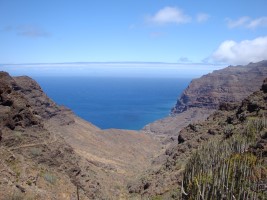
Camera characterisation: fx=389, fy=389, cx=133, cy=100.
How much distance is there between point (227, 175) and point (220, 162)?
466 centimetres

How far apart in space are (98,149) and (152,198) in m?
42.6

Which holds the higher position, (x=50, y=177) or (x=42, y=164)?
(x=42, y=164)

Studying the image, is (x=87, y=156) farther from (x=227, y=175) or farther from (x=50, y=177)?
(x=227, y=175)

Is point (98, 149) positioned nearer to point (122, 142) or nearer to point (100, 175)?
point (122, 142)

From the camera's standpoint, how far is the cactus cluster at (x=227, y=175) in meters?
29.6

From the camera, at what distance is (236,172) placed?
33062 millimetres

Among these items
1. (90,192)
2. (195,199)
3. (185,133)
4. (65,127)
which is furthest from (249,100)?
(65,127)

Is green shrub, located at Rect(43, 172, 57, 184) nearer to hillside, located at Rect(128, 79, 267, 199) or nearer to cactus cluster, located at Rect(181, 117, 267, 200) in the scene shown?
hillside, located at Rect(128, 79, 267, 199)

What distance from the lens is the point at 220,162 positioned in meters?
37.4

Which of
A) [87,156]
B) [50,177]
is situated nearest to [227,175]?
[50,177]

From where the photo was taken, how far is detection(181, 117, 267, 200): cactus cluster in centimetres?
2959

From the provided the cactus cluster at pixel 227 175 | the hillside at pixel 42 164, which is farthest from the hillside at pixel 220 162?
the hillside at pixel 42 164

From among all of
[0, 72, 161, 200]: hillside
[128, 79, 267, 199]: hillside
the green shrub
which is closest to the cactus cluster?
[128, 79, 267, 199]: hillside

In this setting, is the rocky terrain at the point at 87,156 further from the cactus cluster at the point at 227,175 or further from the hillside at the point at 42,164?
the cactus cluster at the point at 227,175
